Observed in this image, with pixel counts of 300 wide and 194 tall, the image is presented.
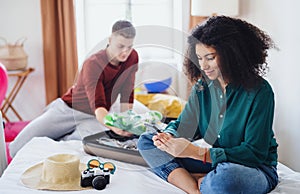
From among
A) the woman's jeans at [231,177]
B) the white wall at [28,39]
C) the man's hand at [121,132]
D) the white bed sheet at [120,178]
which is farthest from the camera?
the white wall at [28,39]

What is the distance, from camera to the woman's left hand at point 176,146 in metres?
1.49

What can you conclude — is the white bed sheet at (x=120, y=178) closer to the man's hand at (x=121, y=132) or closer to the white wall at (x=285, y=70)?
the man's hand at (x=121, y=132)

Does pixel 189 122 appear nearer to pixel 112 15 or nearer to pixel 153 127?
pixel 153 127

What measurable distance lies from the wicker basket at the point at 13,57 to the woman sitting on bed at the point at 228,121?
1.62 metres

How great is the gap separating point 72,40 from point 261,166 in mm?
1899

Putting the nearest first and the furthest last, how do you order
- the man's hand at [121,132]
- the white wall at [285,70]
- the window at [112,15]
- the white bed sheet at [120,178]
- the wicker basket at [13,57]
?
the white bed sheet at [120,178] → the man's hand at [121,132] → the white wall at [285,70] → the wicker basket at [13,57] → the window at [112,15]

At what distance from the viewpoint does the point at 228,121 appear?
59.9 inches

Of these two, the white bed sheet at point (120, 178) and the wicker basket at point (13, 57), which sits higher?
the wicker basket at point (13, 57)

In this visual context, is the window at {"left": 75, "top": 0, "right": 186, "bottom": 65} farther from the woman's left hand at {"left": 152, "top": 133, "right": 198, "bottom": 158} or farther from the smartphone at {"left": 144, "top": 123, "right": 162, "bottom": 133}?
the woman's left hand at {"left": 152, "top": 133, "right": 198, "bottom": 158}

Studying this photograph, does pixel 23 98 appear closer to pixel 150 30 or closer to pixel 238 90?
pixel 150 30

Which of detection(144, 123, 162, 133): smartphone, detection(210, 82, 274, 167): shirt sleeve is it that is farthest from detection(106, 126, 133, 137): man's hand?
detection(210, 82, 274, 167): shirt sleeve

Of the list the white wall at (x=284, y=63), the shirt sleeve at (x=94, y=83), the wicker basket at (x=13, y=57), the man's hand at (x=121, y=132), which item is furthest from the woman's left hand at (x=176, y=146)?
the wicker basket at (x=13, y=57)

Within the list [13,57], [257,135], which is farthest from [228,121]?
[13,57]

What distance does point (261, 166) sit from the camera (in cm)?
147
